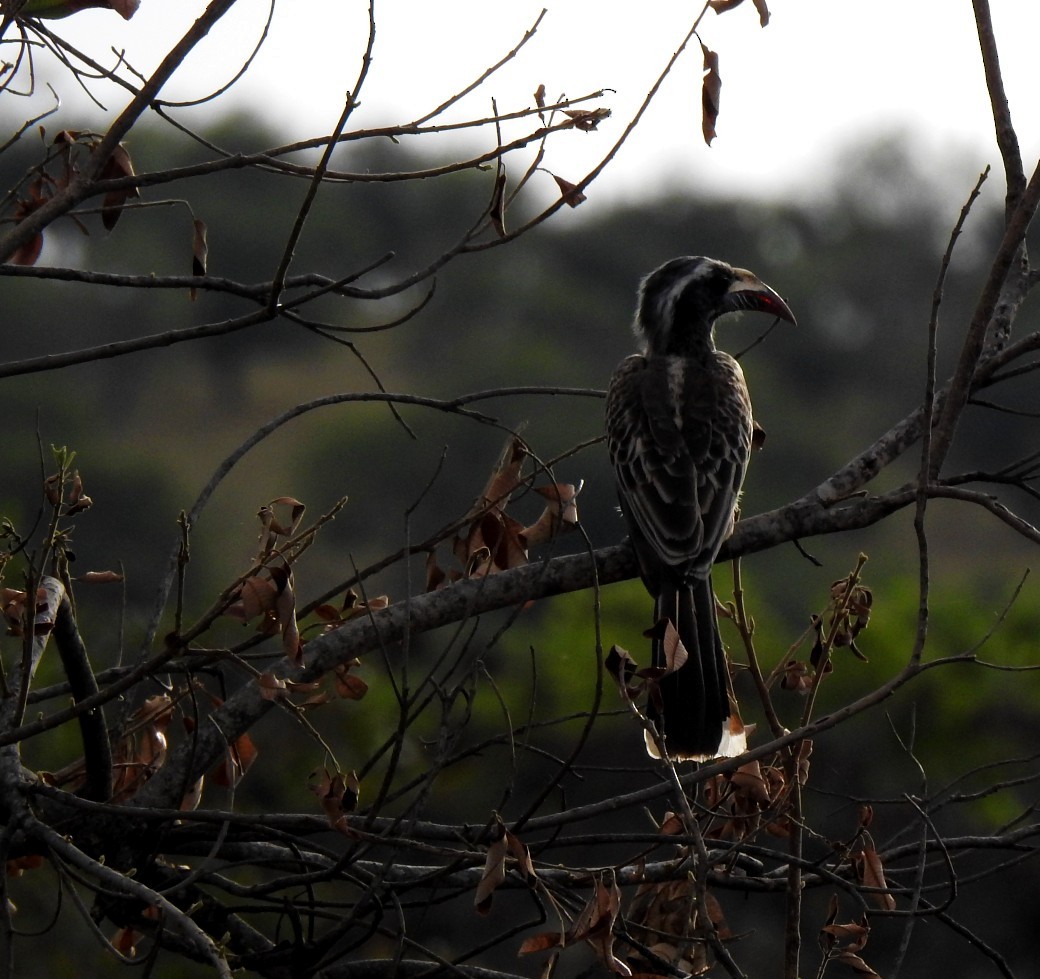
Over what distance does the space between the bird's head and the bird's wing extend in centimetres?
15

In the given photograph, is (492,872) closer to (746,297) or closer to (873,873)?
(873,873)

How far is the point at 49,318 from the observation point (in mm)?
46281

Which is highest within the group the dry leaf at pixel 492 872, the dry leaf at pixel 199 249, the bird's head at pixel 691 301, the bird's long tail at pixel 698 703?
the dry leaf at pixel 199 249

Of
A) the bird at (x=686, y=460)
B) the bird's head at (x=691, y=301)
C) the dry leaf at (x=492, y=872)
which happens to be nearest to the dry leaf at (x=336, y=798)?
the dry leaf at (x=492, y=872)

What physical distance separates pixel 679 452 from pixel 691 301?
99cm

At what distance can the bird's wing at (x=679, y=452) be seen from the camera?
14.4 feet

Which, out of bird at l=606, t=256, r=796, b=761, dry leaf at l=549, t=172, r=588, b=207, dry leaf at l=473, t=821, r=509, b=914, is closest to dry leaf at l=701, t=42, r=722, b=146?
dry leaf at l=549, t=172, r=588, b=207

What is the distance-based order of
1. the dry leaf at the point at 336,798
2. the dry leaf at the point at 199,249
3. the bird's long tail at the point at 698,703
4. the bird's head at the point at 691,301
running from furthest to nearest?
the bird's head at the point at 691,301, the bird's long tail at the point at 698,703, the dry leaf at the point at 199,249, the dry leaf at the point at 336,798

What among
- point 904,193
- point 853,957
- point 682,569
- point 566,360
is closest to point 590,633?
point 682,569

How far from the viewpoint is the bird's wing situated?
438 centimetres

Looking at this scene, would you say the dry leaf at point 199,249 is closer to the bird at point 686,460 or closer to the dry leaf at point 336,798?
the dry leaf at point 336,798

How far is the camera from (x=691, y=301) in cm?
557

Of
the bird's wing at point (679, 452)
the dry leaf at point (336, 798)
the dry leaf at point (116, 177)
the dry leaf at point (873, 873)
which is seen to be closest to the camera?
the dry leaf at point (336, 798)

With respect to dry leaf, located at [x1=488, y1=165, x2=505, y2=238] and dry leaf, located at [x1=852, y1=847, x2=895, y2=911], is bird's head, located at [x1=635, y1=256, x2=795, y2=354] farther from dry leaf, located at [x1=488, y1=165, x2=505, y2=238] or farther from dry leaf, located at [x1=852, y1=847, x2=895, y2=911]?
dry leaf, located at [x1=852, y1=847, x2=895, y2=911]
